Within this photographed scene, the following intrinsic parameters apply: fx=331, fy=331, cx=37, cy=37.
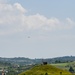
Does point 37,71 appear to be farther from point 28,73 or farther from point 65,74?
point 65,74

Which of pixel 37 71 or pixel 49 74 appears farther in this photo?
pixel 37 71

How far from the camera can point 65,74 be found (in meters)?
173

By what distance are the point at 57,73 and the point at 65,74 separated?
5.30 metres

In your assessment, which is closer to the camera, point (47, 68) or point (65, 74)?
point (65, 74)

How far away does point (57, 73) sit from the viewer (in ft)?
579

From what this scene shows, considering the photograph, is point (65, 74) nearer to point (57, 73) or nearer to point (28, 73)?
point (57, 73)

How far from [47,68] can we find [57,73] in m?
13.1

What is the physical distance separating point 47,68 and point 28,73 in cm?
1473

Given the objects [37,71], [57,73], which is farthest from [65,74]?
[37,71]

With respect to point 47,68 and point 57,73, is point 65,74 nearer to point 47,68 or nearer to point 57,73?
point 57,73

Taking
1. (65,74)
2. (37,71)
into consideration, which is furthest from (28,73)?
(65,74)

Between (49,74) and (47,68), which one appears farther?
(47,68)

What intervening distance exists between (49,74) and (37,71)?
13.6 metres
